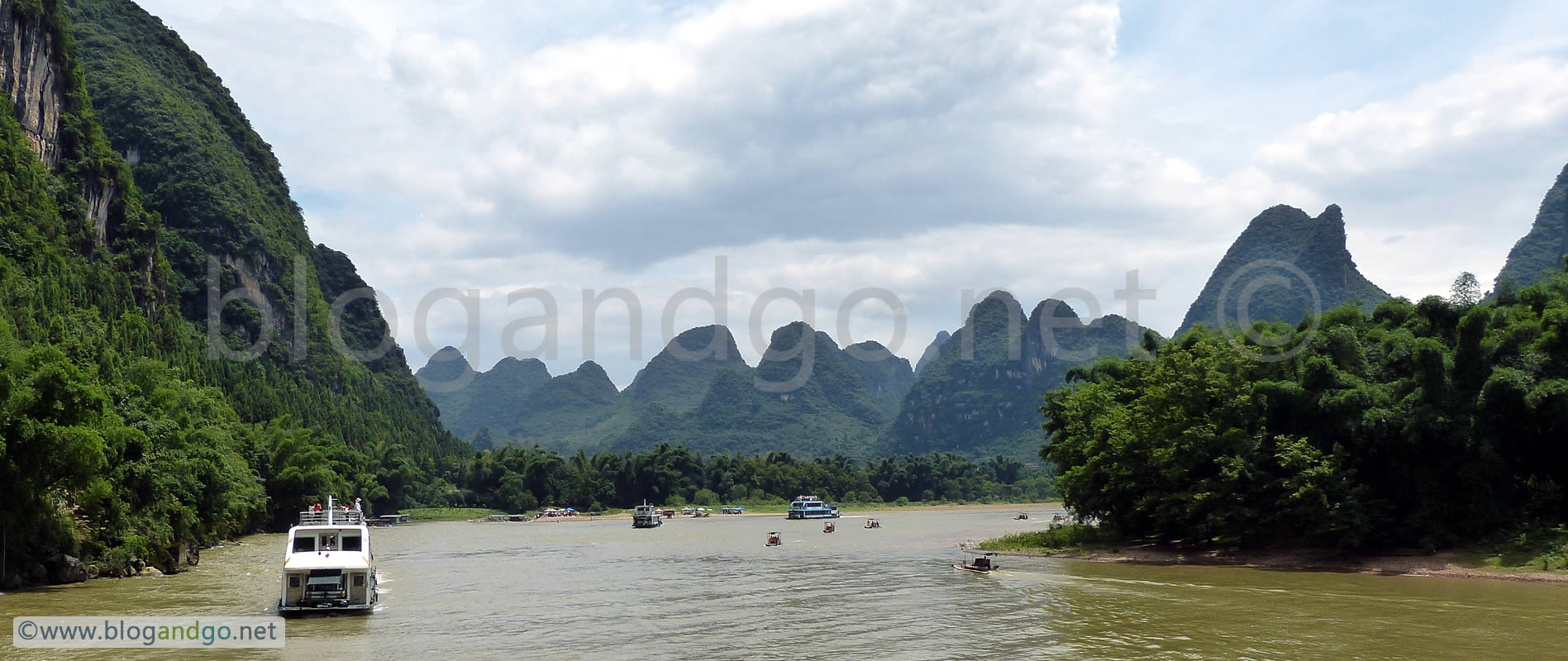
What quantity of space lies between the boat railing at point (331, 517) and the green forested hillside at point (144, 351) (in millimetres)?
6385

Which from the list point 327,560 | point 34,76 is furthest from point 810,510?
point 327,560

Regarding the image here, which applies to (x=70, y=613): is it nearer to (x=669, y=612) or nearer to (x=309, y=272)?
(x=669, y=612)

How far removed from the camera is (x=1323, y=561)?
4166cm

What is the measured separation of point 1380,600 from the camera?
31516mm

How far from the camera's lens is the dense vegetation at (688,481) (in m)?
149

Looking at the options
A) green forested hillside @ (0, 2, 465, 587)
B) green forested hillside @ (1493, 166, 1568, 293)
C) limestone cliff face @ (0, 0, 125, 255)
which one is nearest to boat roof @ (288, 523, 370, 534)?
green forested hillside @ (0, 2, 465, 587)

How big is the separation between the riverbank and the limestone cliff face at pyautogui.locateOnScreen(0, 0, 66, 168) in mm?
98260

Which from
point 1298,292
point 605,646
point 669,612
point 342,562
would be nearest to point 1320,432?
point 669,612

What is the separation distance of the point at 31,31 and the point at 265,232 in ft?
256

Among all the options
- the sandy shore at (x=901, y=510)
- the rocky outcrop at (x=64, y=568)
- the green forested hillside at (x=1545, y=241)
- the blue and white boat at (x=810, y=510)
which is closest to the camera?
the rocky outcrop at (x=64, y=568)

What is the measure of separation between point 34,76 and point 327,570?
327 feet

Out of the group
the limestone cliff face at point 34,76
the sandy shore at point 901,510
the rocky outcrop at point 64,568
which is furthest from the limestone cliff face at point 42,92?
the rocky outcrop at point 64,568

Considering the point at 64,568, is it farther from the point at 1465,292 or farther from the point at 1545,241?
the point at 1545,241

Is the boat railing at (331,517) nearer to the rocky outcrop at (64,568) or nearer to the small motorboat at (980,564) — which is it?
the rocky outcrop at (64,568)
